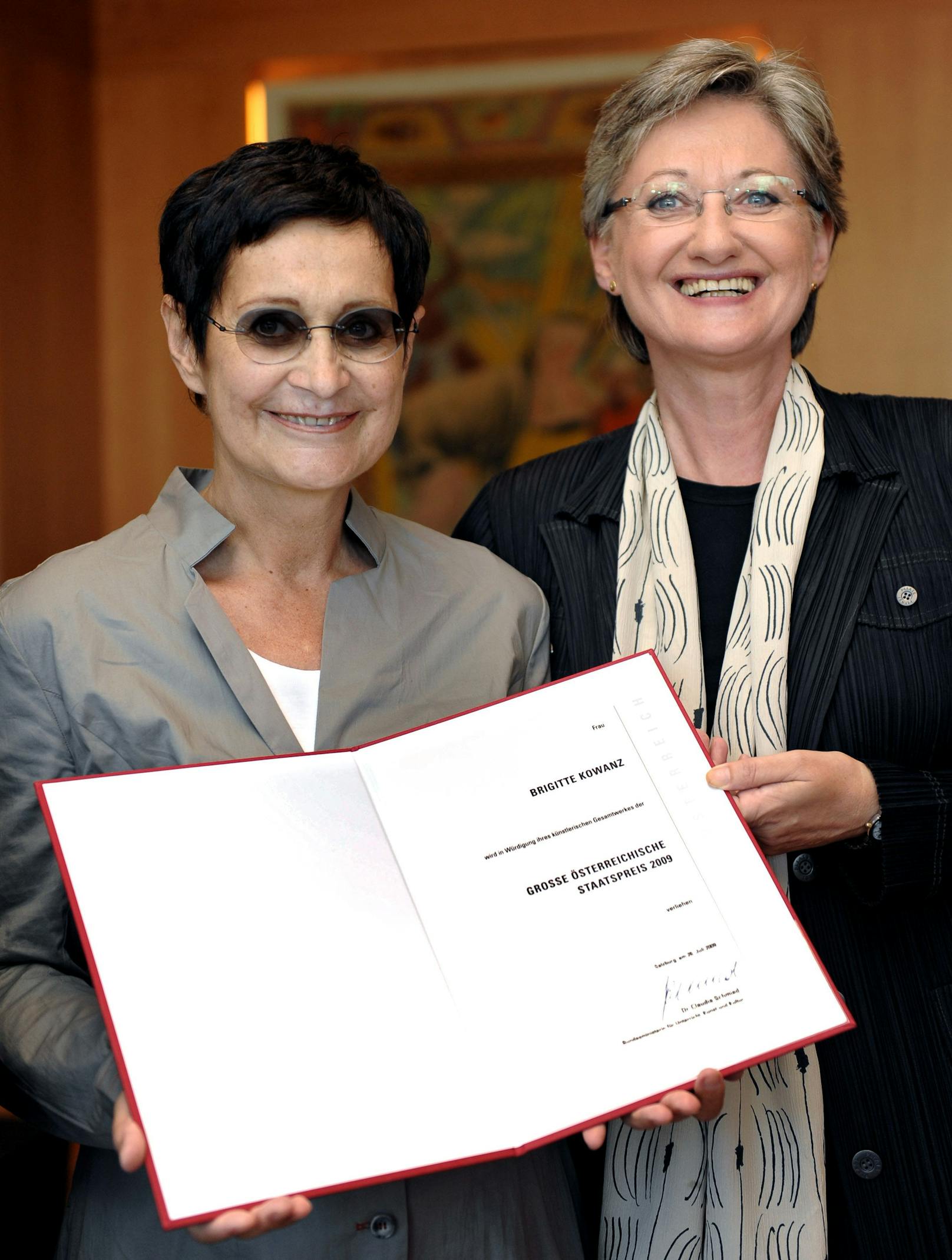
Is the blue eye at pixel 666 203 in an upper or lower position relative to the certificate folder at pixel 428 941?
upper

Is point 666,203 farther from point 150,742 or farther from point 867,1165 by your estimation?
point 867,1165

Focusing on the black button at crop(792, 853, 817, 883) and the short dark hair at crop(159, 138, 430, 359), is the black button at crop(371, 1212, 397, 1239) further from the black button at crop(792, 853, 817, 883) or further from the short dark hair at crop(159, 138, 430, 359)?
the short dark hair at crop(159, 138, 430, 359)

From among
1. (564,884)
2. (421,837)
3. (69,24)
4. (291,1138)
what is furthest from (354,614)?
(69,24)

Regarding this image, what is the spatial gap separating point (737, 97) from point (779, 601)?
0.81 meters

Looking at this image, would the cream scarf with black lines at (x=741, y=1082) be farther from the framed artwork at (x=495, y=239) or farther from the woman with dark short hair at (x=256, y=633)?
the framed artwork at (x=495, y=239)

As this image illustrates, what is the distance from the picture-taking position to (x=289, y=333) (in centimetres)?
154

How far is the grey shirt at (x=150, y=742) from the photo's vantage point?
1377 mm

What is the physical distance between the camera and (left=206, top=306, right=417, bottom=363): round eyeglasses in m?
1.53

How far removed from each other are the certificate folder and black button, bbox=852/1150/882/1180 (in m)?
0.56

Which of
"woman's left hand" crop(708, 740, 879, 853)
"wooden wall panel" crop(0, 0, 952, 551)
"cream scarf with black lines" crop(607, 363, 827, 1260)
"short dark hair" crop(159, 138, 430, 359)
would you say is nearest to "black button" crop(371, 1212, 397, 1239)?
"cream scarf with black lines" crop(607, 363, 827, 1260)

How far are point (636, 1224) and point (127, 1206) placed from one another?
0.77 meters

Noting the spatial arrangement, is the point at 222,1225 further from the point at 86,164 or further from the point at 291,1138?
the point at 86,164

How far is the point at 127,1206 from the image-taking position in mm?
1396

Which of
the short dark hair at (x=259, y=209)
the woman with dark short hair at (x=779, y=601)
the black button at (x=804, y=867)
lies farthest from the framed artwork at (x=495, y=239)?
the black button at (x=804, y=867)
